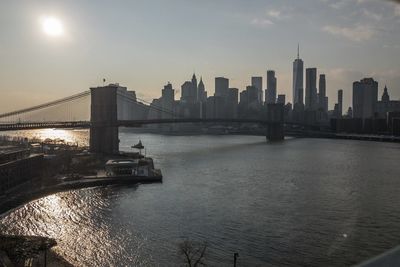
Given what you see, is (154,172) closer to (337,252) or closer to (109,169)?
(109,169)

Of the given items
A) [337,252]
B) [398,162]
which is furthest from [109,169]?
[398,162]

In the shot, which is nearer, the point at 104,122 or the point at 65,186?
the point at 65,186

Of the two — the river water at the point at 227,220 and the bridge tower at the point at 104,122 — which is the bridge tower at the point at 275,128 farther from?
the river water at the point at 227,220

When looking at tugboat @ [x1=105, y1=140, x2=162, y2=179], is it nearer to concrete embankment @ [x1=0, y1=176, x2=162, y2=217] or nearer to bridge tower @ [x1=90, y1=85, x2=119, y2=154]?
concrete embankment @ [x1=0, y1=176, x2=162, y2=217]

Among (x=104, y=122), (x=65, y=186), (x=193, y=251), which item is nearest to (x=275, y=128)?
(x=104, y=122)

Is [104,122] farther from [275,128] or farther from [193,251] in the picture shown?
[275,128]

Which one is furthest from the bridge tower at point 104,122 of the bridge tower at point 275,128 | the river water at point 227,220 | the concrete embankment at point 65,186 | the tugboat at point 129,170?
the bridge tower at point 275,128

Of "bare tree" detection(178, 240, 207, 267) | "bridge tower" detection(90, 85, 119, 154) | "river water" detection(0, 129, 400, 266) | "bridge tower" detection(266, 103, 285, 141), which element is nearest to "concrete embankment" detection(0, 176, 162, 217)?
"river water" detection(0, 129, 400, 266)
